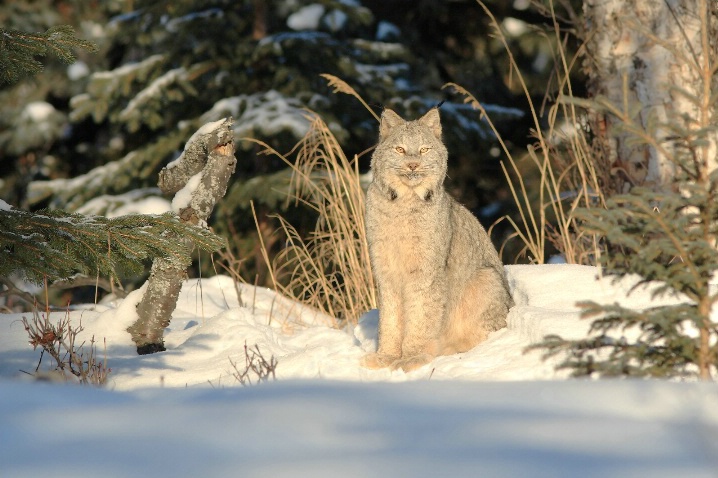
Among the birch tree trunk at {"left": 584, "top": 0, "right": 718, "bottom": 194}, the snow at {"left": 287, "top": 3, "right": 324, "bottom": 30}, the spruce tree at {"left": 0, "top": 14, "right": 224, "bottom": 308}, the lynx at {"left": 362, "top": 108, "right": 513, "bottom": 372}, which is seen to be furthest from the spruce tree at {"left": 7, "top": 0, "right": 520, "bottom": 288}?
the spruce tree at {"left": 0, "top": 14, "right": 224, "bottom": 308}

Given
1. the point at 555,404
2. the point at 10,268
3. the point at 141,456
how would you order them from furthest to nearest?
the point at 10,268, the point at 555,404, the point at 141,456

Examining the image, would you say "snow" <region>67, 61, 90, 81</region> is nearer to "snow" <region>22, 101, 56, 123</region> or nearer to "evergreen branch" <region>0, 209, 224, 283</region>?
"snow" <region>22, 101, 56, 123</region>

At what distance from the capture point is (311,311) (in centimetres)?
665

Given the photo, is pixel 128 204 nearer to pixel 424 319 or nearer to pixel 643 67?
pixel 643 67

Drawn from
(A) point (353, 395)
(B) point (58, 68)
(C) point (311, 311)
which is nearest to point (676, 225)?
(A) point (353, 395)

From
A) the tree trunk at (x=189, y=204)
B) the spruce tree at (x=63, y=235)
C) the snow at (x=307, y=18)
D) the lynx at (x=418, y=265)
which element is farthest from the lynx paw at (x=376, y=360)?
the snow at (x=307, y=18)

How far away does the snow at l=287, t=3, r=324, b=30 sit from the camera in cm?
1068

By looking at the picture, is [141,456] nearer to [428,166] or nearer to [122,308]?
[428,166]

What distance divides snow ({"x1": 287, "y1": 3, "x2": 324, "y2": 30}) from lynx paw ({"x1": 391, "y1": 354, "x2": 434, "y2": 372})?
6.99 metres

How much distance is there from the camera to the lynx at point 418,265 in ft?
14.8

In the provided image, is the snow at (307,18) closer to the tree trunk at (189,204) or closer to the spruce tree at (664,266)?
the tree trunk at (189,204)

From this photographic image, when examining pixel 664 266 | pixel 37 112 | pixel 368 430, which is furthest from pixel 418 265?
pixel 37 112

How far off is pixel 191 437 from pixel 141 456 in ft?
0.40

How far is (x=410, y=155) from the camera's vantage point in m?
4.52
